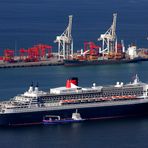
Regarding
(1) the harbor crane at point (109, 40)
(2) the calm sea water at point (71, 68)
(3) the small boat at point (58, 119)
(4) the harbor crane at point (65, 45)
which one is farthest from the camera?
(1) the harbor crane at point (109, 40)

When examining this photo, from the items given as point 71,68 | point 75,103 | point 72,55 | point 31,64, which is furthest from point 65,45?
point 75,103

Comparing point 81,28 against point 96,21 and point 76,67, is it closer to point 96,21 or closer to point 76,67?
point 96,21

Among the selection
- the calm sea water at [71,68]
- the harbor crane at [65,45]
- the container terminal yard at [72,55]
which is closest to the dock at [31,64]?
the container terminal yard at [72,55]

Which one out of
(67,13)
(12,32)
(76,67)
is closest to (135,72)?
(76,67)

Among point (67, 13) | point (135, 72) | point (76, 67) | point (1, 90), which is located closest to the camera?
point (1, 90)

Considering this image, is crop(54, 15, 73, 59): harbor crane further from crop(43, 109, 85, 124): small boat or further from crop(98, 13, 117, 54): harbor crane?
crop(43, 109, 85, 124): small boat

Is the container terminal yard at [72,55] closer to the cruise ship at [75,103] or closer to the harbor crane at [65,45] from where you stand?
the harbor crane at [65,45]

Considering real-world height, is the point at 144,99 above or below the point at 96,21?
below
